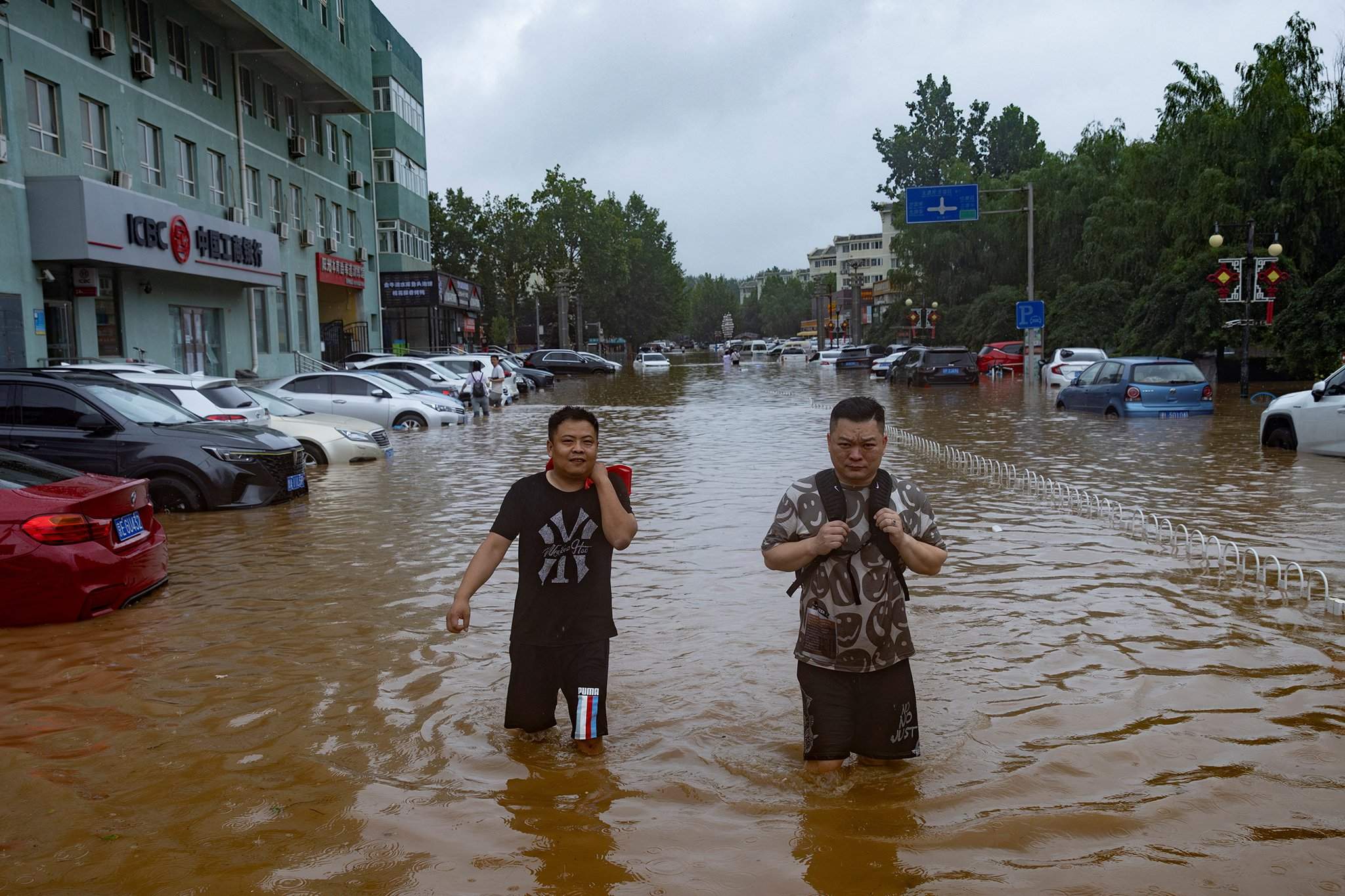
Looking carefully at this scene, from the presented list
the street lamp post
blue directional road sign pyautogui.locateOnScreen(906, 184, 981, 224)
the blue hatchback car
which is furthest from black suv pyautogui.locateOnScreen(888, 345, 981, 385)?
the blue hatchback car

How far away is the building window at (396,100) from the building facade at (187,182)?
3464 millimetres

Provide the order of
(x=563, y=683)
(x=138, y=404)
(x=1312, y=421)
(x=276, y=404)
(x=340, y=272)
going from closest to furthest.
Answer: (x=563, y=683) < (x=138, y=404) < (x=1312, y=421) < (x=276, y=404) < (x=340, y=272)

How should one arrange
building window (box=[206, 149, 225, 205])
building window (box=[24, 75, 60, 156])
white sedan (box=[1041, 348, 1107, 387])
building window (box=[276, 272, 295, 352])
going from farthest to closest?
1. white sedan (box=[1041, 348, 1107, 387])
2. building window (box=[276, 272, 295, 352])
3. building window (box=[206, 149, 225, 205])
4. building window (box=[24, 75, 60, 156])

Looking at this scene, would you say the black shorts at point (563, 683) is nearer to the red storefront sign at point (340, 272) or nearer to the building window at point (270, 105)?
the building window at point (270, 105)

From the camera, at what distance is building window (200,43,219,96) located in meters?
30.0

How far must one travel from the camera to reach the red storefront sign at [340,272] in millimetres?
39312

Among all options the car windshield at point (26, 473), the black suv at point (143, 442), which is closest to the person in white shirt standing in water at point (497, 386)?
the black suv at point (143, 442)

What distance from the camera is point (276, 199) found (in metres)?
35.7

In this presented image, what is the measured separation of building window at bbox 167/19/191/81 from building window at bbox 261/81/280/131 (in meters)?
5.51

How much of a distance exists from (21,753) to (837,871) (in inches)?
146

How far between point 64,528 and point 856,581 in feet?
18.1

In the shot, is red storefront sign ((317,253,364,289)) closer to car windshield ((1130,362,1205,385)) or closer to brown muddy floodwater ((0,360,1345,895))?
car windshield ((1130,362,1205,385))

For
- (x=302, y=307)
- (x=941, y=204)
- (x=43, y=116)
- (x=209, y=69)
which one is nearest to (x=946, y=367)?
(x=941, y=204)

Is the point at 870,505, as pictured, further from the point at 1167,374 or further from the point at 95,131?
the point at 95,131
